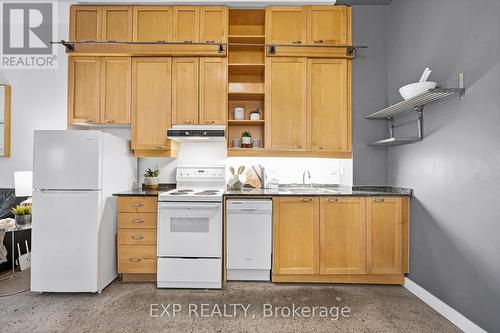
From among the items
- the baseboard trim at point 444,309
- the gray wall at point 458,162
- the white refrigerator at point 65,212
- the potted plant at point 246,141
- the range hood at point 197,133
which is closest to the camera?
the gray wall at point 458,162

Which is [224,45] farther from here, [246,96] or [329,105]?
[329,105]

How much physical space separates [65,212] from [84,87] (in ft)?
5.01

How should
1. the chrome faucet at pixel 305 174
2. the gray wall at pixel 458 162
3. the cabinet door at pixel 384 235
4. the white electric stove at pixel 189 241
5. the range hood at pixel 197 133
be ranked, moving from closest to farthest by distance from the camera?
the gray wall at pixel 458 162, the white electric stove at pixel 189 241, the cabinet door at pixel 384 235, the range hood at pixel 197 133, the chrome faucet at pixel 305 174

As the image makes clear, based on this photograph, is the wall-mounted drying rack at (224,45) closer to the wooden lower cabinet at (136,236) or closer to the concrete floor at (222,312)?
the wooden lower cabinet at (136,236)

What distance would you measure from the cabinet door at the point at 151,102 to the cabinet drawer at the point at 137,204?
2.13 ft

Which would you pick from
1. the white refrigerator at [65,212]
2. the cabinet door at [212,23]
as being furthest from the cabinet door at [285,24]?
the white refrigerator at [65,212]

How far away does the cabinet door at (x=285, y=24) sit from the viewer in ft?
10.0

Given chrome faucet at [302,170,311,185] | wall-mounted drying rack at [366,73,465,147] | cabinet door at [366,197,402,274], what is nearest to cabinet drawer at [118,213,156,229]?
chrome faucet at [302,170,311,185]

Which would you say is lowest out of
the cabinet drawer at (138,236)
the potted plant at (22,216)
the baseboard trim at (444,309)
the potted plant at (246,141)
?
the baseboard trim at (444,309)

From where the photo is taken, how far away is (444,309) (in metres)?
2.13

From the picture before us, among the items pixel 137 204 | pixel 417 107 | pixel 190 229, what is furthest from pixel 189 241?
pixel 417 107

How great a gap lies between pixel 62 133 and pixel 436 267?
140 inches

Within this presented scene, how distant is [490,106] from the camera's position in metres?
1.74

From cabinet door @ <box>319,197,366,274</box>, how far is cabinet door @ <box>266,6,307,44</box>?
1.92 m
